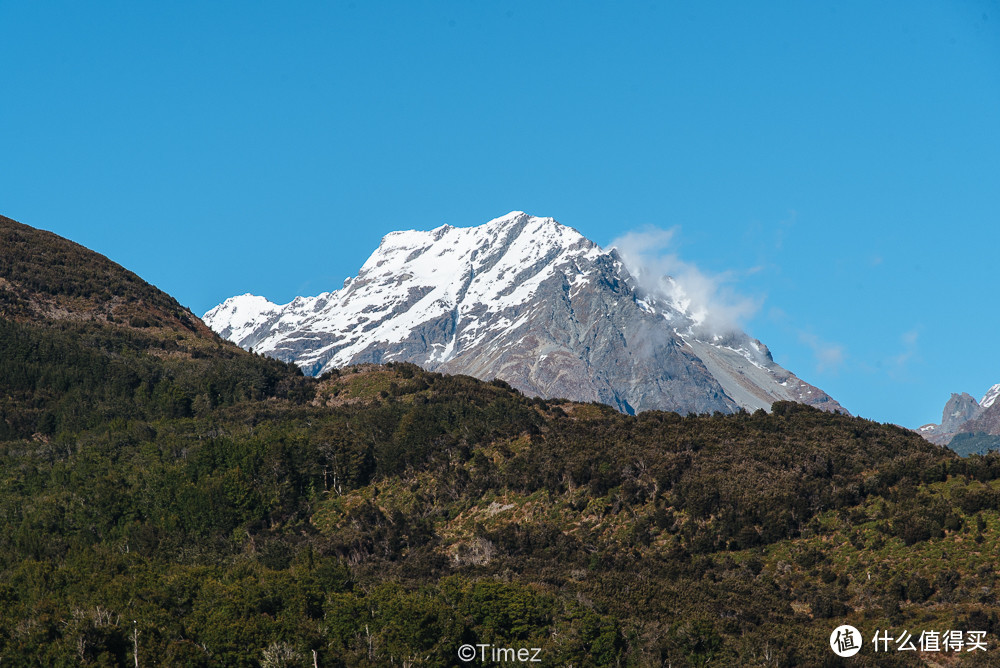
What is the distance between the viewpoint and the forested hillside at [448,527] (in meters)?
89.9

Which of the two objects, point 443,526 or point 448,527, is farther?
point 443,526

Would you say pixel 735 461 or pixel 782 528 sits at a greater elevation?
pixel 735 461

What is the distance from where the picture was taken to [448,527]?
128m

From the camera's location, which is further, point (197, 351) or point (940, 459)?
point (197, 351)

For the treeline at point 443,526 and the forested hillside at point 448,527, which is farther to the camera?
the treeline at point 443,526

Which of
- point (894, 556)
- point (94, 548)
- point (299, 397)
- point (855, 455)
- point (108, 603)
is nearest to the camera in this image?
point (108, 603)

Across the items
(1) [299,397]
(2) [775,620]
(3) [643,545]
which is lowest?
(2) [775,620]

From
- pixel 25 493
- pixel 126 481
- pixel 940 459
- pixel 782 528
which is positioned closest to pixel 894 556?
pixel 782 528

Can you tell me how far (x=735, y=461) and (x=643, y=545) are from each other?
1666 cm

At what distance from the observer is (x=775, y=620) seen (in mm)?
97562

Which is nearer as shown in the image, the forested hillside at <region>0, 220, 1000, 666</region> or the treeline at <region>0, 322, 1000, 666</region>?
the forested hillside at <region>0, 220, 1000, 666</region>

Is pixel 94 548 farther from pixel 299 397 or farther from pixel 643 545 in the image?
pixel 299 397

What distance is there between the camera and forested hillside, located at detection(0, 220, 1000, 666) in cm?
8994

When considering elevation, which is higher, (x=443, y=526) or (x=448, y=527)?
(x=443, y=526)
